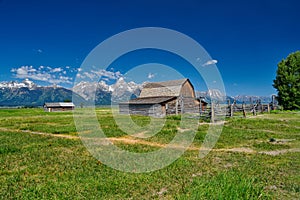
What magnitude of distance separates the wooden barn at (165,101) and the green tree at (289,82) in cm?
1647

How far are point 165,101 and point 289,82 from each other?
24629 millimetres

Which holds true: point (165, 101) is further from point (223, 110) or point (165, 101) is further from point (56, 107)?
point (56, 107)

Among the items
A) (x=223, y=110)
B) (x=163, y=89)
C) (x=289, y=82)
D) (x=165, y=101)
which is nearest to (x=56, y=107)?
(x=163, y=89)

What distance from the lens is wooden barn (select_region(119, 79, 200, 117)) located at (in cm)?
3653

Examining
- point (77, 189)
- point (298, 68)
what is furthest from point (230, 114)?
point (77, 189)

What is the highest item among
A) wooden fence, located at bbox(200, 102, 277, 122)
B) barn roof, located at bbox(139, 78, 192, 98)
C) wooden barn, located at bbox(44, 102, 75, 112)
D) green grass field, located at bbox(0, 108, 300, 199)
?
barn roof, located at bbox(139, 78, 192, 98)

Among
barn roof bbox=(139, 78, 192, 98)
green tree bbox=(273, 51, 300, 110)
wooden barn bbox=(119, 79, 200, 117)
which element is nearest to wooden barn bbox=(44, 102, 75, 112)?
wooden barn bbox=(119, 79, 200, 117)

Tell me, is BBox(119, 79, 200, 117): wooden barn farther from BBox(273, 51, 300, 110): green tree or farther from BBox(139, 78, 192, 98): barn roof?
BBox(273, 51, 300, 110): green tree

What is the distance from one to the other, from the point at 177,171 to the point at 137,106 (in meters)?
34.1

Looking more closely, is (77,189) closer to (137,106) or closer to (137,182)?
(137,182)

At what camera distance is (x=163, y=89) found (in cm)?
4466

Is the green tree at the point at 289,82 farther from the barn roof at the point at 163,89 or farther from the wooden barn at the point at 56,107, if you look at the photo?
the wooden barn at the point at 56,107

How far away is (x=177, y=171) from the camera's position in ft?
22.6

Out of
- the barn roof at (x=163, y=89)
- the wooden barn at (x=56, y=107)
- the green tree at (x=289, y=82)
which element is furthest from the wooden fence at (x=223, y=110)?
the wooden barn at (x=56, y=107)
